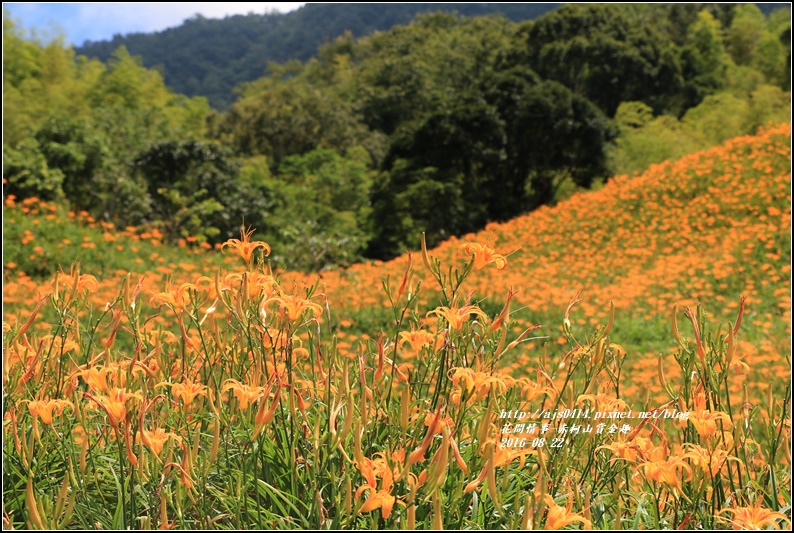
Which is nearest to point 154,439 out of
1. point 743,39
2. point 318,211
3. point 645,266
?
point 645,266

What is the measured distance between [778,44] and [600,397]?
22.7m

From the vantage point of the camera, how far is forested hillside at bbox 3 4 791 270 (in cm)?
1045

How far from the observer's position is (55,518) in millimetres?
903

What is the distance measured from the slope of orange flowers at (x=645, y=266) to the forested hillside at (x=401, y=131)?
3.02 m

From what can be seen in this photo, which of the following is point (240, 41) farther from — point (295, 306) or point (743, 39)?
point (295, 306)

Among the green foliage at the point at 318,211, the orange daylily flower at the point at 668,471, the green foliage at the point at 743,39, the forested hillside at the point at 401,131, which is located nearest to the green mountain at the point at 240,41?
the forested hillside at the point at 401,131

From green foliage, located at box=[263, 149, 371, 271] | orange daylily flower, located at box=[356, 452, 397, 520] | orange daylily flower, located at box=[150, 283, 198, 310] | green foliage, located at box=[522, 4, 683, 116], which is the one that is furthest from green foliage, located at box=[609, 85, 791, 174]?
orange daylily flower, located at box=[356, 452, 397, 520]

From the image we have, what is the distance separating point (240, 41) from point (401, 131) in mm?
51796

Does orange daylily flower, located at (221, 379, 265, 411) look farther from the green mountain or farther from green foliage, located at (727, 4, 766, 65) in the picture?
the green mountain

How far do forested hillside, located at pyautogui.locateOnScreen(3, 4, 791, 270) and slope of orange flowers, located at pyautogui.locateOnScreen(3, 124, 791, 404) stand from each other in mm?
3018

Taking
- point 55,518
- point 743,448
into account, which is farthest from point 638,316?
point 55,518

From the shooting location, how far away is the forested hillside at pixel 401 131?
10445 millimetres

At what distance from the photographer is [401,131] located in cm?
1387

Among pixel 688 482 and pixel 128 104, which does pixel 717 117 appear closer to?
pixel 688 482
